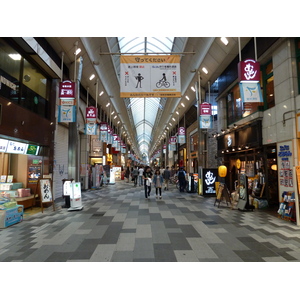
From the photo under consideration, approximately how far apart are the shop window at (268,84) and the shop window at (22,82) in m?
10.2

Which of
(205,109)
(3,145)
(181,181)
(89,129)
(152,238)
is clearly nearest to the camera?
(152,238)

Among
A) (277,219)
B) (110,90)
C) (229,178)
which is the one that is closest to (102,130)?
(110,90)

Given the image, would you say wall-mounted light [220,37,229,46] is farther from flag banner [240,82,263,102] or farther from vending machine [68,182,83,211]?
vending machine [68,182,83,211]

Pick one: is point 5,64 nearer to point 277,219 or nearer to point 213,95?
point 277,219

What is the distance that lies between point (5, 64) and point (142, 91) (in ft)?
16.3

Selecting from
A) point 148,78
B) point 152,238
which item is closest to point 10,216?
point 152,238

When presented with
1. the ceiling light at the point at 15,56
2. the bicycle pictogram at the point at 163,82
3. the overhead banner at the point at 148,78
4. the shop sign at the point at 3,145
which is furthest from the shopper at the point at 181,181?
the ceiling light at the point at 15,56

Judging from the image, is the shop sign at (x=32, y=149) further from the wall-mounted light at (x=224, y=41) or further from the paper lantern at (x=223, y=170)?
the wall-mounted light at (x=224, y=41)

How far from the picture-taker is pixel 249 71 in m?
7.22

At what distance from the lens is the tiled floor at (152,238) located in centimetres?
407

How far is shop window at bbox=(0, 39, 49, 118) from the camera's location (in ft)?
24.2

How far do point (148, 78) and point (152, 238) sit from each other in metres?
5.76

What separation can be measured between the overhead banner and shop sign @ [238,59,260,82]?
2.26 metres

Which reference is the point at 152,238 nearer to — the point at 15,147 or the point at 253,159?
the point at 15,147
